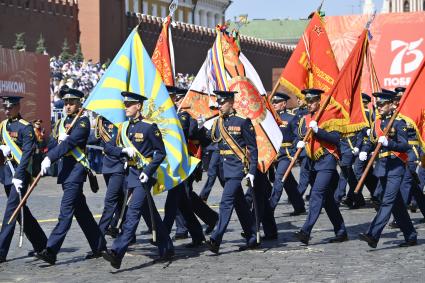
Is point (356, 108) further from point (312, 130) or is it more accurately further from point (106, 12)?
point (106, 12)

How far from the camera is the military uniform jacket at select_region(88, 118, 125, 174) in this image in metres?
12.4

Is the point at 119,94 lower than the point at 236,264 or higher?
higher

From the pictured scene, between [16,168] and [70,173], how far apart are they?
23.1 inches

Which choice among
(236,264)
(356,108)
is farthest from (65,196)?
(356,108)

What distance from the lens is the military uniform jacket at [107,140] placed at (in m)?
12.4

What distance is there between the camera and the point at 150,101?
1183 centimetres

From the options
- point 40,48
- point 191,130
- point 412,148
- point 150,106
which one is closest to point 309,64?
point 412,148

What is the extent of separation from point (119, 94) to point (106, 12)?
4387cm

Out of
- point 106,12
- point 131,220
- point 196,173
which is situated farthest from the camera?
point 106,12

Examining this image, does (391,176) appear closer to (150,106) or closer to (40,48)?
(150,106)

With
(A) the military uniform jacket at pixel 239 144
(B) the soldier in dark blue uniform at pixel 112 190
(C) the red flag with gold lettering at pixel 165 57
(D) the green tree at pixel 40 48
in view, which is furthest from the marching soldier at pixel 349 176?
(D) the green tree at pixel 40 48

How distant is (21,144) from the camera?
459 inches

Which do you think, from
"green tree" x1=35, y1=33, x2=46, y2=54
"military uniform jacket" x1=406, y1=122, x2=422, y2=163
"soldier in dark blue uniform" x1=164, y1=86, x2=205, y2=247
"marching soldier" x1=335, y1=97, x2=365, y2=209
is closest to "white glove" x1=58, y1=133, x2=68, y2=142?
"soldier in dark blue uniform" x1=164, y1=86, x2=205, y2=247

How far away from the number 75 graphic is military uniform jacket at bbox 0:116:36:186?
32470 millimetres
